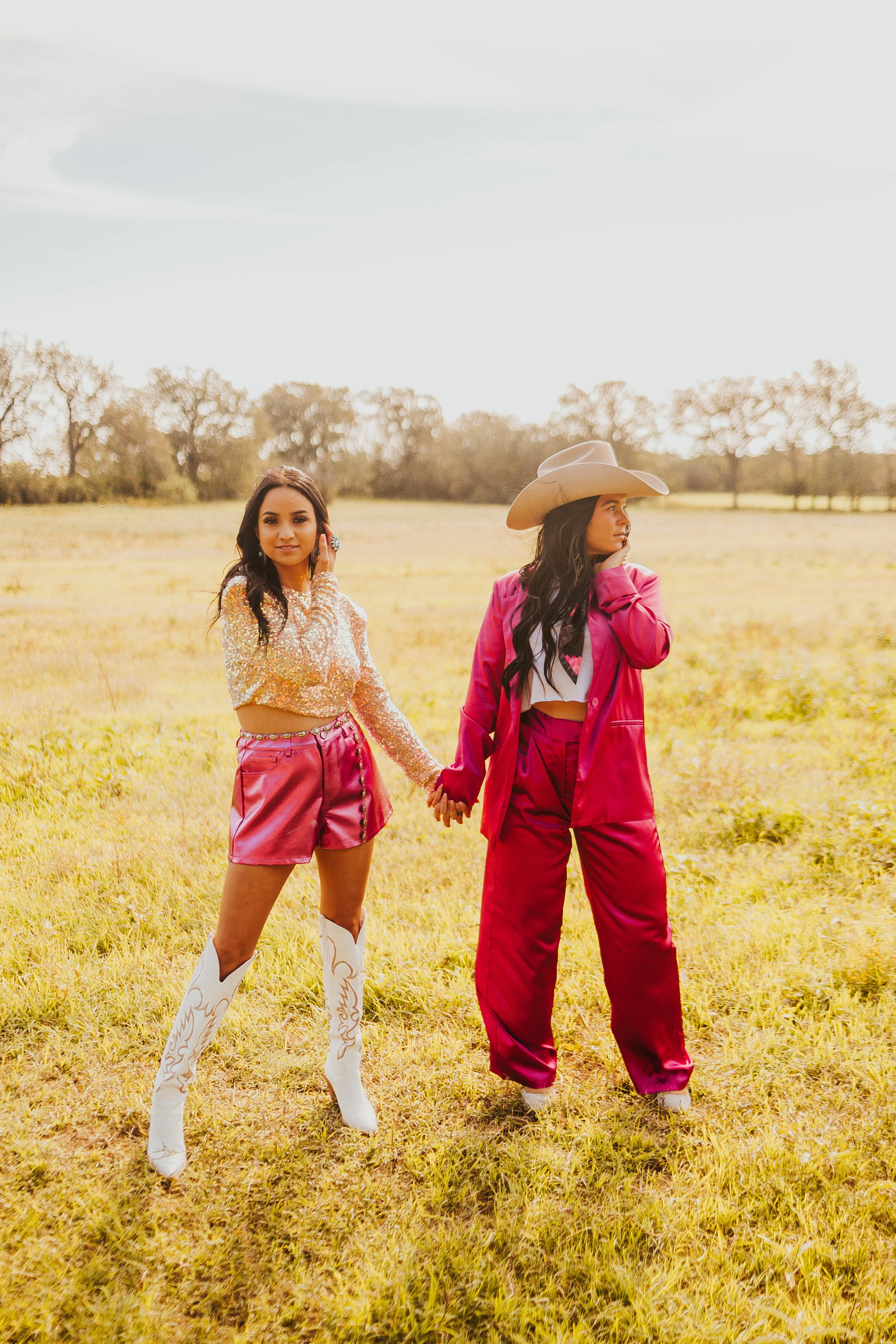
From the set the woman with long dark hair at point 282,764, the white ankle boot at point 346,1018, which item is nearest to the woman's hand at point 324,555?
the woman with long dark hair at point 282,764

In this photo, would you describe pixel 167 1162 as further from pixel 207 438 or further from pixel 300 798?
pixel 207 438

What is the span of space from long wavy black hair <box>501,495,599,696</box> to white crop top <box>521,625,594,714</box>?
0.05 ft

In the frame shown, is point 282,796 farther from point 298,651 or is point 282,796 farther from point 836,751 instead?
point 836,751

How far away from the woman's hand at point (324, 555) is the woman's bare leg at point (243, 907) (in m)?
0.99

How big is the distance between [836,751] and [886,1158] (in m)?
4.38

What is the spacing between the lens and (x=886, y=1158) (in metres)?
2.60

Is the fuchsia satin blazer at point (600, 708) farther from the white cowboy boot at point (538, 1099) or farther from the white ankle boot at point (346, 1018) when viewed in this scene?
the white cowboy boot at point (538, 1099)

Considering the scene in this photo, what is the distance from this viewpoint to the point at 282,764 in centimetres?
251

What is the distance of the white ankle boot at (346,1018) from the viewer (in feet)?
9.06

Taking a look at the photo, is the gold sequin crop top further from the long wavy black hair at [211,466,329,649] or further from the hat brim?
the hat brim

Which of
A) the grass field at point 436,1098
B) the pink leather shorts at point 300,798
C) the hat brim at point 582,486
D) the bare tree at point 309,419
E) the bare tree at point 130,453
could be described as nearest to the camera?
the grass field at point 436,1098

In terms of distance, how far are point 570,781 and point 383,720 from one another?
0.71 meters

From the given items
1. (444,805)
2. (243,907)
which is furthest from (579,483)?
(243,907)

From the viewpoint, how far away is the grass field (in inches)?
85.9
